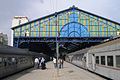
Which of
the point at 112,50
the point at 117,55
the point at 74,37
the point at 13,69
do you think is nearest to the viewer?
the point at 117,55

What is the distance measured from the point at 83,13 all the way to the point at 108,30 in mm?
9525

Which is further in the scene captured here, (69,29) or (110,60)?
(69,29)

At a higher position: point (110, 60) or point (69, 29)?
point (69, 29)

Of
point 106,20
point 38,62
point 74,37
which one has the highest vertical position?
point 106,20

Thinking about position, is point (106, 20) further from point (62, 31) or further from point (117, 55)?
point (117, 55)

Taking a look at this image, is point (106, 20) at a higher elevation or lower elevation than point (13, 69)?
higher

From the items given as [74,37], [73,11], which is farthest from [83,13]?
[74,37]

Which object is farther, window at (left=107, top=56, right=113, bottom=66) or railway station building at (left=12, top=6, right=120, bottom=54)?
railway station building at (left=12, top=6, right=120, bottom=54)

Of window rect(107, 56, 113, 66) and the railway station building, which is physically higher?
the railway station building

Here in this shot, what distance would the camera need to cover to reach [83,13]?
84688 millimetres

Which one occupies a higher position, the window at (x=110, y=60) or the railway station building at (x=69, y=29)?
the railway station building at (x=69, y=29)

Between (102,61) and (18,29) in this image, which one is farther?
(18,29)

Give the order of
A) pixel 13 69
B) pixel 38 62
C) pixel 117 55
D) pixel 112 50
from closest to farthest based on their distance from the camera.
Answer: pixel 117 55, pixel 112 50, pixel 13 69, pixel 38 62

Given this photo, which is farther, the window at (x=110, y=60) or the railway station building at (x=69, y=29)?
the railway station building at (x=69, y=29)
